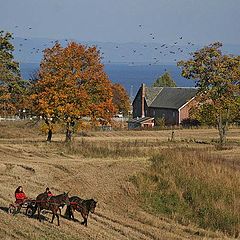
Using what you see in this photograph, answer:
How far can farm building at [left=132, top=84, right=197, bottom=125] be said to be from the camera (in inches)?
3494

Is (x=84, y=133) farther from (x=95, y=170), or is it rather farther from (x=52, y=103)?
(x=95, y=170)

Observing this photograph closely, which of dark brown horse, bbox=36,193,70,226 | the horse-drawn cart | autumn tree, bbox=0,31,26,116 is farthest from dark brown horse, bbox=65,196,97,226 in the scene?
autumn tree, bbox=0,31,26,116

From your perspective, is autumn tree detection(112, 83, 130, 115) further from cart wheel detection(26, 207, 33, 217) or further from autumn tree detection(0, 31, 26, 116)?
cart wheel detection(26, 207, 33, 217)

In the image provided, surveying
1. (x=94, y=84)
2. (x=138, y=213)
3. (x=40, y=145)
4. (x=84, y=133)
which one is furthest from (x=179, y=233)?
(x=84, y=133)

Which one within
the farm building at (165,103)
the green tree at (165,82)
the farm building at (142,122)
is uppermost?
the green tree at (165,82)

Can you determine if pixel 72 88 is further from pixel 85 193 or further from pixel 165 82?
pixel 165 82

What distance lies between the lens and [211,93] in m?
52.0

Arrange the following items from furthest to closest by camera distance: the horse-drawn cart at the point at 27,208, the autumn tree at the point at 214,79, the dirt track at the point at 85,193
Answer: the autumn tree at the point at 214,79, the horse-drawn cart at the point at 27,208, the dirt track at the point at 85,193

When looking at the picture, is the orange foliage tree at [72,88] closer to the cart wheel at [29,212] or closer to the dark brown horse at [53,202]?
the cart wheel at [29,212]

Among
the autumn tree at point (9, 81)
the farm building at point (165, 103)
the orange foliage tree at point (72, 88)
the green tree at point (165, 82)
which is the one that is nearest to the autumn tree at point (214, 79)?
the orange foliage tree at point (72, 88)

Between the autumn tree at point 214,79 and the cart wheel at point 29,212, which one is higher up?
the autumn tree at point 214,79

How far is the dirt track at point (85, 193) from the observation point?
1984 centimetres

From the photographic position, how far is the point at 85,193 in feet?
90.7

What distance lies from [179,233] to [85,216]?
3729 mm
